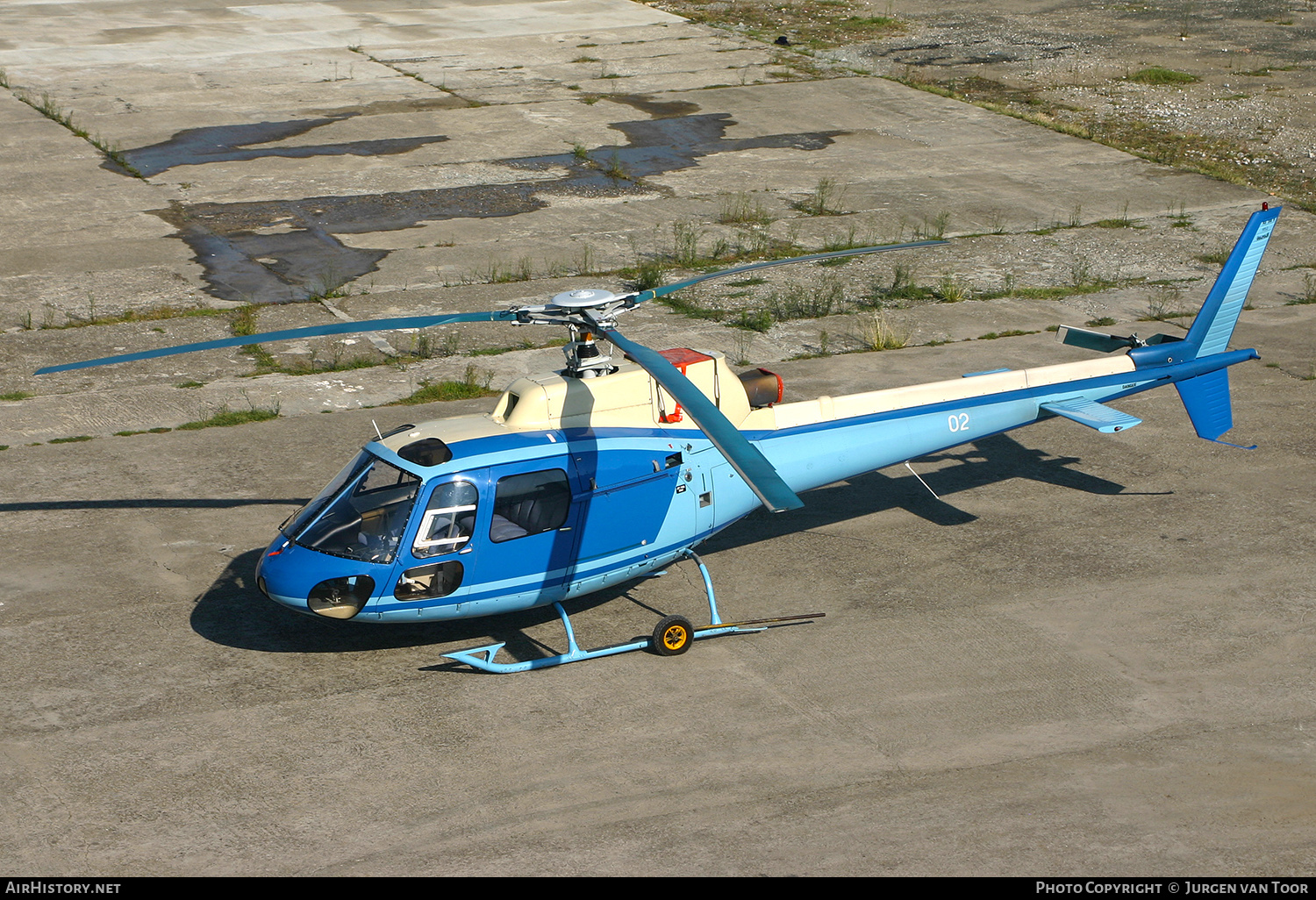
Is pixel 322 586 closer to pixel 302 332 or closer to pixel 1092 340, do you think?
pixel 302 332

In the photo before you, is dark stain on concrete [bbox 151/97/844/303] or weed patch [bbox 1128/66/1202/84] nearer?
dark stain on concrete [bbox 151/97/844/303]

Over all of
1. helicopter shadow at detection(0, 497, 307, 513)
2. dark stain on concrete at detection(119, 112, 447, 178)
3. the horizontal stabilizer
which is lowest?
helicopter shadow at detection(0, 497, 307, 513)

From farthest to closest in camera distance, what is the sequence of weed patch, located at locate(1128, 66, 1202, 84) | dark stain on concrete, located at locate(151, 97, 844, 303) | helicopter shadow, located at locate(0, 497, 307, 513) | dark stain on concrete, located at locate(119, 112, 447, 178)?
weed patch, located at locate(1128, 66, 1202, 84), dark stain on concrete, located at locate(119, 112, 447, 178), dark stain on concrete, located at locate(151, 97, 844, 303), helicopter shadow, located at locate(0, 497, 307, 513)

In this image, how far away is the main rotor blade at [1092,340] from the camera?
14.3 m

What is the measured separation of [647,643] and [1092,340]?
6.85 m

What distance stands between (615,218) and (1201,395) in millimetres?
13304

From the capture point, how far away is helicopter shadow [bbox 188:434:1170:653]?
449 inches

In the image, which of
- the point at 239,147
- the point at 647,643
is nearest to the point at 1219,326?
the point at 647,643

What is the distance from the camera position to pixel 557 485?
1091 cm

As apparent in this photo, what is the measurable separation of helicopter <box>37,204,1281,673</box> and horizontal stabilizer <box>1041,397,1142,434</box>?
1.89m

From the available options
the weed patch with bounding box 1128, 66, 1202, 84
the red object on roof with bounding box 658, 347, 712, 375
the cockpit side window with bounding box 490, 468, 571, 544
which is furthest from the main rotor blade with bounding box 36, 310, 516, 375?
the weed patch with bounding box 1128, 66, 1202, 84

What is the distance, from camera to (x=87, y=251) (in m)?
22.6

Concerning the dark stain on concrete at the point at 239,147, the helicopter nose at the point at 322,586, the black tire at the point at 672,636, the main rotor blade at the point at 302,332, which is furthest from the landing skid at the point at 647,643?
the dark stain on concrete at the point at 239,147

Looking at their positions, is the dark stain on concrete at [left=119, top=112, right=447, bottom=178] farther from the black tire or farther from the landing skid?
the black tire
